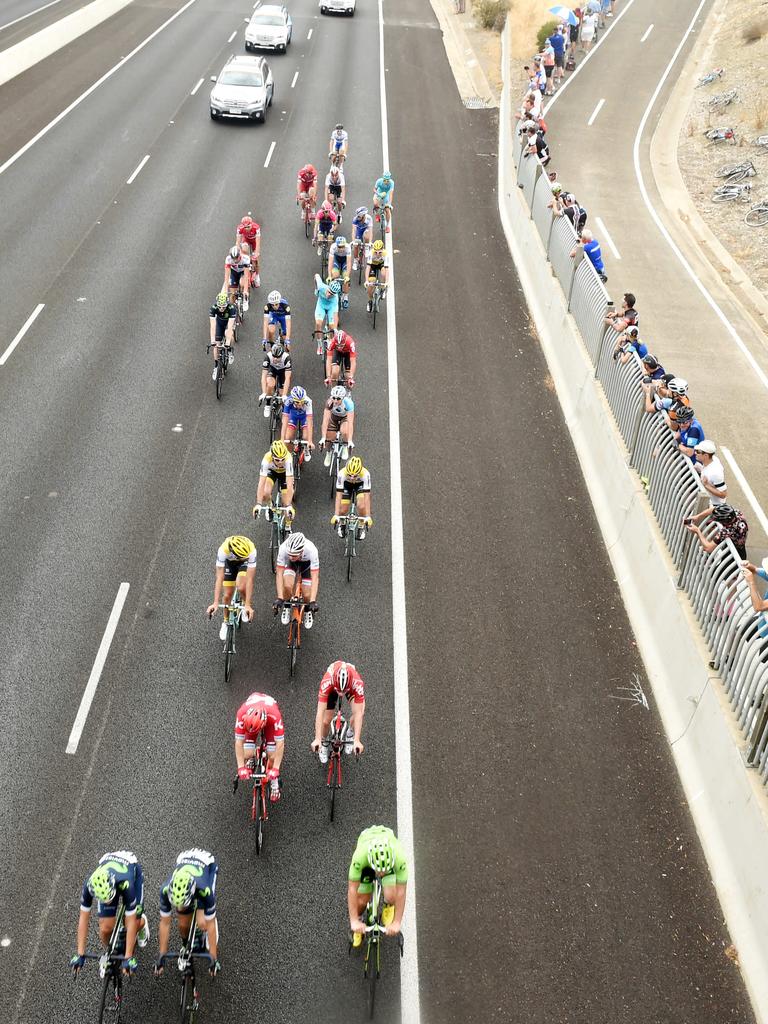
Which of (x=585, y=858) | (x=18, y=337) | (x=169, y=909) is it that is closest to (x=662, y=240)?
(x=18, y=337)

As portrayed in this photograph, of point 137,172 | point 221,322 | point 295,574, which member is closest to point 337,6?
point 137,172

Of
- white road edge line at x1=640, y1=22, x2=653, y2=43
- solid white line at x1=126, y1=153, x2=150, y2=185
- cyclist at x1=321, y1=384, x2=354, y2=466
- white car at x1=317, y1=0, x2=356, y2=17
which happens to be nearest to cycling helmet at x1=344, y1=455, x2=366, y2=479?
cyclist at x1=321, y1=384, x2=354, y2=466

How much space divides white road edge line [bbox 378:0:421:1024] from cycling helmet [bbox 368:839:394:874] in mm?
1215

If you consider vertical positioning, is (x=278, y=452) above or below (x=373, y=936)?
above

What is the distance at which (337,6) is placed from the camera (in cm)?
4719

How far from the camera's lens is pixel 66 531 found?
13.2 meters

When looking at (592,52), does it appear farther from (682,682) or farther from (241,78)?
(682,682)

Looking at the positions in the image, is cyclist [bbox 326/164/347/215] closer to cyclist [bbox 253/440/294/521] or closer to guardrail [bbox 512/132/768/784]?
guardrail [bbox 512/132/768/784]

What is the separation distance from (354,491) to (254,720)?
164 inches

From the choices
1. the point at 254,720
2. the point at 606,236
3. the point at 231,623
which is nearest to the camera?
the point at 254,720

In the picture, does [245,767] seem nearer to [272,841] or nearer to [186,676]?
[272,841]

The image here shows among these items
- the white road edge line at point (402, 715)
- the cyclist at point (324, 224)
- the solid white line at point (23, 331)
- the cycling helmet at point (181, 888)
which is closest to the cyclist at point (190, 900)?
the cycling helmet at point (181, 888)

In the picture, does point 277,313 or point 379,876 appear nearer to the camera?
point 379,876

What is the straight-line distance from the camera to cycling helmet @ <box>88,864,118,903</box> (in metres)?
7.32
